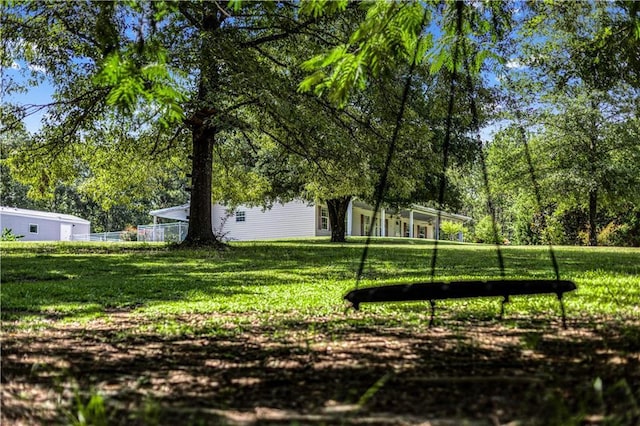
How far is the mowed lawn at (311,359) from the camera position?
6.68 ft

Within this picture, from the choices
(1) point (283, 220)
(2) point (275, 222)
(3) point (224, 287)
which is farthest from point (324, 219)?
(3) point (224, 287)

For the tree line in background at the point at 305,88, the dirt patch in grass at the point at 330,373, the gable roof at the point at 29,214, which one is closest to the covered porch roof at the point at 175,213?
the gable roof at the point at 29,214

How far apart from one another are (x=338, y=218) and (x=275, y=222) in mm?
8289

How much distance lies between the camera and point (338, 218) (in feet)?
75.5

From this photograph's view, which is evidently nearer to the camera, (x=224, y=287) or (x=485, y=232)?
(x=224, y=287)

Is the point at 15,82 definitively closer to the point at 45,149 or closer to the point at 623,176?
the point at 45,149

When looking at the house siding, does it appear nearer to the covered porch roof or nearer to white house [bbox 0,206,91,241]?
the covered porch roof

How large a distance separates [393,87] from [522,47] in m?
3.04

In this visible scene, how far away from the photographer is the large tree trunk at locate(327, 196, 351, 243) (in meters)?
22.6

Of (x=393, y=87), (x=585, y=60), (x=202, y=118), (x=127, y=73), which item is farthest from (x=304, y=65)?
(x=202, y=118)

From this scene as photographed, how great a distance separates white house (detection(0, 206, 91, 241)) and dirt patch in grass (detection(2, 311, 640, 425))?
32307 millimetres

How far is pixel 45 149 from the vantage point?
45.0ft

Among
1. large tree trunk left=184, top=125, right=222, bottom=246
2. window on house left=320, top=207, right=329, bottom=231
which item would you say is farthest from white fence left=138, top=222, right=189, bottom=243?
large tree trunk left=184, top=125, right=222, bottom=246

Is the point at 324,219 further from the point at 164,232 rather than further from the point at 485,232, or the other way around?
the point at 485,232
